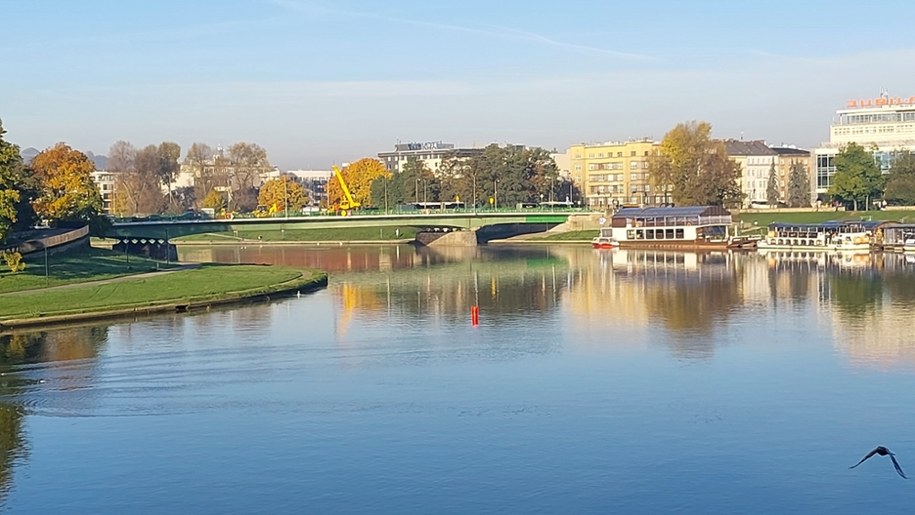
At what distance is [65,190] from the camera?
241ft

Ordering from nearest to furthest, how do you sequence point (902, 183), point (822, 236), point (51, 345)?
1. point (51, 345)
2. point (822, 236)
3. point (902, 183)

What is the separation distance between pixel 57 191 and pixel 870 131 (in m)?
79.1

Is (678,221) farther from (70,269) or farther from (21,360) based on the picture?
(21,360)

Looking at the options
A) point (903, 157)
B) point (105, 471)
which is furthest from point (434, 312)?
point (903, 157)

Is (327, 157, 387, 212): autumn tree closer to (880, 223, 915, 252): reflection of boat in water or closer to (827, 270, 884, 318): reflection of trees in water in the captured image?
(880, 223, 915, 252): reflection of boat in water

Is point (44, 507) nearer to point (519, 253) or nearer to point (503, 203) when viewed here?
point (519, 253)

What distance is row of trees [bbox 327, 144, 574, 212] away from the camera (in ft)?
375

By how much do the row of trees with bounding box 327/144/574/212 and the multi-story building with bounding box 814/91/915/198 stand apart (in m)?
27.0

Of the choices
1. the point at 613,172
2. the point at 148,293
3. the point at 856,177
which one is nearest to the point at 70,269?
the point at 148,293

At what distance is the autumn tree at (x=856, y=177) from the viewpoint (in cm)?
9569

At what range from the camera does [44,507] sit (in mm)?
19484

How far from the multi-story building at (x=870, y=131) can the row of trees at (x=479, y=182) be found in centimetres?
2699

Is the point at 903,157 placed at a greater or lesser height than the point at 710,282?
greater

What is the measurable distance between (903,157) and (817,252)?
81.8 feet
